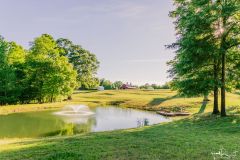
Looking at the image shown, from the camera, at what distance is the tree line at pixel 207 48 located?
21266mm

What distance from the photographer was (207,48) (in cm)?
2183

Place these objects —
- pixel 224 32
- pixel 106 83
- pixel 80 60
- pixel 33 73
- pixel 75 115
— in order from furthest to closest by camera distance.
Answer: pixel 106 83 → pixel 80 60 → pixel 33 73 → pixel 75 115 → pixel 224 32

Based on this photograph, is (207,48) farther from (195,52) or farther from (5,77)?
(5,77)

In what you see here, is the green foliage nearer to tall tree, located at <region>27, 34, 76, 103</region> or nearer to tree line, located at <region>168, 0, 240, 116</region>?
tall tree, located at <region>27, 34, 76, 103</region>

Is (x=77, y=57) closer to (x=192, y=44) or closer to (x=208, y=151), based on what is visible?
(x=192, y=44)

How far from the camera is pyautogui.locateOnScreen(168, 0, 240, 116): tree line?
21.3 meters

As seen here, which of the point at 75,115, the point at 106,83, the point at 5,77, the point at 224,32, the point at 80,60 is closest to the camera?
the point at 224,32

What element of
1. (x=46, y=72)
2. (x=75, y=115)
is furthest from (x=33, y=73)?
(x=75, y=115)

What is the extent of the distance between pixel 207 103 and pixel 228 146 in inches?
1187

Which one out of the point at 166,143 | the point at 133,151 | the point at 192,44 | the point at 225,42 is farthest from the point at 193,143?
the point at 225,42

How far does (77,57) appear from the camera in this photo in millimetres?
63406

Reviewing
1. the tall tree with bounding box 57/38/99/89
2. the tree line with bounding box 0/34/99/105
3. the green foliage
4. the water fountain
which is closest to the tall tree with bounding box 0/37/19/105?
the tree line with bounding box 0/34/99/105

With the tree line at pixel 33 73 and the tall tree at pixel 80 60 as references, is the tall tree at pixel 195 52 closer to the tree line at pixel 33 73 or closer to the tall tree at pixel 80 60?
the tree line at pixel 33 73

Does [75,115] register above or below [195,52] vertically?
below
